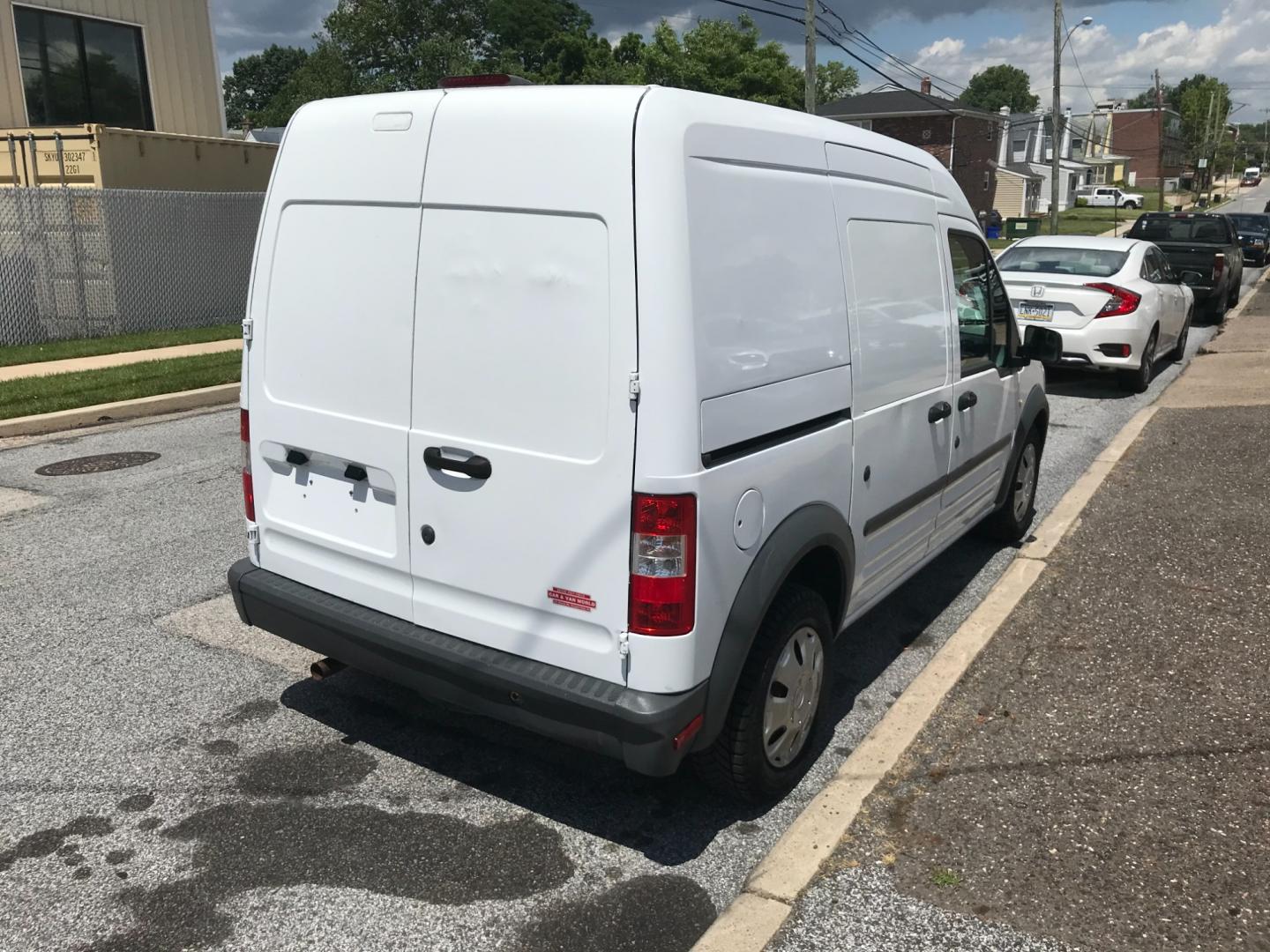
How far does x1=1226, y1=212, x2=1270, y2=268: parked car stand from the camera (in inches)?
1247

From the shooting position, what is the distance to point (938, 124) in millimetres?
61594

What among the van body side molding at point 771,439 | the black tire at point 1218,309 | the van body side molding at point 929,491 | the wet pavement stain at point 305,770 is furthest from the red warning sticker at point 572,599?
the black tire at point 1218,309

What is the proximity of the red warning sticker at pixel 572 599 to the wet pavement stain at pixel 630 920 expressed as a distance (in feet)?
2.83

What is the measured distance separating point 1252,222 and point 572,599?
37.0m

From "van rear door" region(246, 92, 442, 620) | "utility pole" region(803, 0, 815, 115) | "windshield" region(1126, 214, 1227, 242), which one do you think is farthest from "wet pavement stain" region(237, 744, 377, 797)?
"windshield" region(1126, 214, 1227, 242)

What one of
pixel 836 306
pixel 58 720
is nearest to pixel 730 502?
pixel 836 306

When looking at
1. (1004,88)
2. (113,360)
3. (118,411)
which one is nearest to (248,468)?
(118,411)

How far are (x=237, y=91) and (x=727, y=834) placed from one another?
4930 inches

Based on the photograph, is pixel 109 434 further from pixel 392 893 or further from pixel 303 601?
pixel 392 893

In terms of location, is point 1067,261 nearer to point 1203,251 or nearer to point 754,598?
point 1203,251

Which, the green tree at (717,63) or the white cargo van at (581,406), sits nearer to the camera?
the white cargo van at (581,406)

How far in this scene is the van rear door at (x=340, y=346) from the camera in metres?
3.34

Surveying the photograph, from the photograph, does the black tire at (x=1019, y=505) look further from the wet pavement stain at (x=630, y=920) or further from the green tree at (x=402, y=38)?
the green tree at (x=402, y=38)

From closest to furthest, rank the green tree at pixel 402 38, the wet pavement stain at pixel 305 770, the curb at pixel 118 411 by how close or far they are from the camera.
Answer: the wet pavement stain at pixel 305 770, the curb at pixel 118 411, the green tree at pixel 402 38
